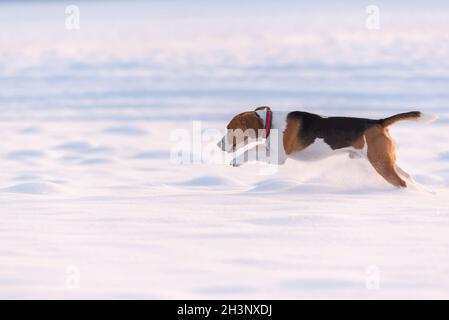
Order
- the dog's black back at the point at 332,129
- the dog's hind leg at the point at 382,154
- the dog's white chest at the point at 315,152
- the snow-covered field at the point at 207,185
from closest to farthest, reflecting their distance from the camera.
Result: 1. the snow-covered field at the point at 207,185
2. the dog's hind leg at the point at 382,154
3. the dog's black back at the point at 332,129
4. the dog's white chest at the point at 315,152

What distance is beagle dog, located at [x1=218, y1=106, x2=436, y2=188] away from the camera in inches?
329

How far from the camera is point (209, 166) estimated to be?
10016mm

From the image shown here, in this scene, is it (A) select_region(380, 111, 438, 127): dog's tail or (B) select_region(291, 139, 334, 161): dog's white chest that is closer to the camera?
(A) select_region(380, 111, 438, 127): dog's tail

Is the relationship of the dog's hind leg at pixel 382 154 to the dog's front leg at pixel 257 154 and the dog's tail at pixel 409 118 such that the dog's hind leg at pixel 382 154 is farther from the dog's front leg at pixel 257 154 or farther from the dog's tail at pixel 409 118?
the dog's front leg at pixel 257 154

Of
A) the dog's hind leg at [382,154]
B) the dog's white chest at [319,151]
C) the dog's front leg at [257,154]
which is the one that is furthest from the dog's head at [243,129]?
the dog's hind leg at [382,154]

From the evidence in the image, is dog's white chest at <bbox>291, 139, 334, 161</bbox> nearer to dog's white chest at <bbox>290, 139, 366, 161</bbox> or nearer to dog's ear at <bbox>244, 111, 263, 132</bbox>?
dog's white chest at <bbox>290, 139, 366, 161</bbox>

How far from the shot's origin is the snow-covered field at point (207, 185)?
19.2 ft

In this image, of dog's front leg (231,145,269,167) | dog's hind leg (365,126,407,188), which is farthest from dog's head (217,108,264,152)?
dog's hind leg (365,126,407,188)

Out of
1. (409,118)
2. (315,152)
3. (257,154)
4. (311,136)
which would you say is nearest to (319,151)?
(315,152)

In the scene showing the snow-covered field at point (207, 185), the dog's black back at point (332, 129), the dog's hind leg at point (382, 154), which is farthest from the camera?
the dog's black back at point (332, 129)

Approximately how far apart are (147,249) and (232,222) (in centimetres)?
105

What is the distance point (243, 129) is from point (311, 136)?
1.91ft

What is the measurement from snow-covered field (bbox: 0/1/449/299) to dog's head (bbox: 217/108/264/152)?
1.40 feet
